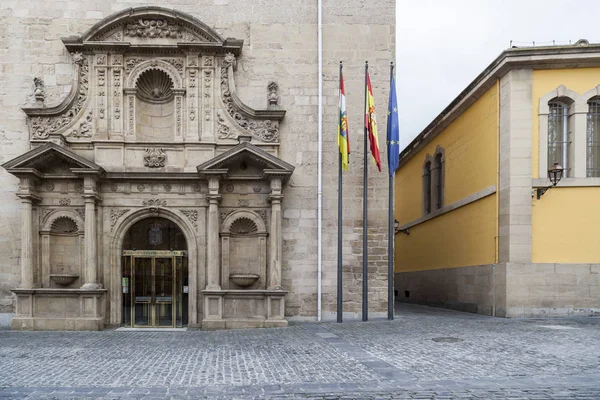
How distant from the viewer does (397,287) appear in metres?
30.2

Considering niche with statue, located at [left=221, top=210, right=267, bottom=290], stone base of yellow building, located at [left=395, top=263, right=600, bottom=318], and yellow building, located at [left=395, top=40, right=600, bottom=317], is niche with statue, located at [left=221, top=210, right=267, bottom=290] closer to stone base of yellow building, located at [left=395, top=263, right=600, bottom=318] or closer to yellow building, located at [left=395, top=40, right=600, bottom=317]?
stone base of yellow building, located at [left=395, top=263, right=600, bottom=318]

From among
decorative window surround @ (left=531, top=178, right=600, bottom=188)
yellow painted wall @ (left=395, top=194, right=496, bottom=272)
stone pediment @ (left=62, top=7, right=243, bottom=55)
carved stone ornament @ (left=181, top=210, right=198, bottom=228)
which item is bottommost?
yellow painted wall @ (left=395, top=194, right=496, bottom=272)

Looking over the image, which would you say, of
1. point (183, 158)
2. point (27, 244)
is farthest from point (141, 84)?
point (27, 244)

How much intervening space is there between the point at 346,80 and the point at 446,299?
10880 millimetres

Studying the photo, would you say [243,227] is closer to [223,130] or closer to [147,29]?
[223,130]

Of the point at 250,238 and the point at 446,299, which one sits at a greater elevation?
the point at 250,238

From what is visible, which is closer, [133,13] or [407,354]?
[407,354]

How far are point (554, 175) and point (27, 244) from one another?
1639 centimetres

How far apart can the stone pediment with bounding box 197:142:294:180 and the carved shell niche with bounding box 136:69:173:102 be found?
3.29 meters

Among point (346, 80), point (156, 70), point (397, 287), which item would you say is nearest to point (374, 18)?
point (346, 80)

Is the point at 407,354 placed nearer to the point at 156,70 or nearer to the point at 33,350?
the point at 33,350

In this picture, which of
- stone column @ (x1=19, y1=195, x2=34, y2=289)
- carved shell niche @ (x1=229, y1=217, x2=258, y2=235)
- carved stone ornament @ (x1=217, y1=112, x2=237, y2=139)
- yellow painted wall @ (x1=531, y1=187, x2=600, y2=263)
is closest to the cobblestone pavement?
stone column @ (x1=19, y1=195, x2=34, y2=289)

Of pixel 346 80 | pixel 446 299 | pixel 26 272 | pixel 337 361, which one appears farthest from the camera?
pixel 446 299

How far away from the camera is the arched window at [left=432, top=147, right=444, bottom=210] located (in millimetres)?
24139
